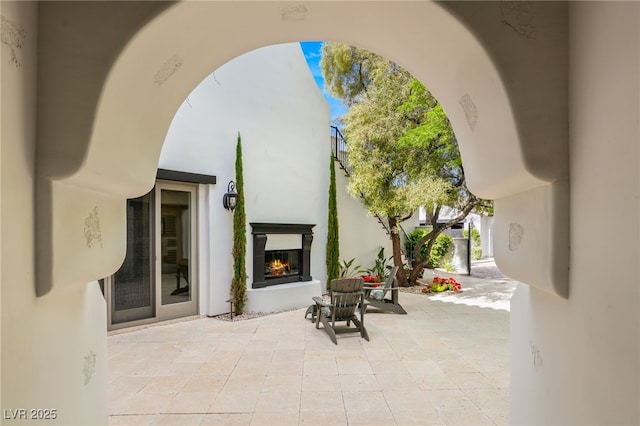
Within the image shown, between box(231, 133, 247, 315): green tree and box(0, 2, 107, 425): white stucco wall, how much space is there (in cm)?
468

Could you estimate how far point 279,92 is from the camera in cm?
674

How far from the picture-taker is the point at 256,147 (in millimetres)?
6367

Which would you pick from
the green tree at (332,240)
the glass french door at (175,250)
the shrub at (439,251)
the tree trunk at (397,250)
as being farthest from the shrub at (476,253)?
the glass french door at (175,250)

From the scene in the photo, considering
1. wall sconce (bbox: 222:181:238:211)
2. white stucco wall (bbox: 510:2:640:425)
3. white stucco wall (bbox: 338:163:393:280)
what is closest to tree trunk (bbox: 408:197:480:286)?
white stucco wall (bbox: 338:163:393:280)

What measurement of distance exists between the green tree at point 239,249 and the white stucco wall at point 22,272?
468 cm

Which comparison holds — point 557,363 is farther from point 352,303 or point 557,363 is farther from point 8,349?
point 352,303

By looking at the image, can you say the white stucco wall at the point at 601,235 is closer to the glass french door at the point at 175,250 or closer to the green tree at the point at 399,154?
the glass french door at the point at 175,250

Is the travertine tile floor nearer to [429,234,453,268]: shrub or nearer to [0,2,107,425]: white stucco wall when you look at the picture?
[0,2,107,425]: white stucco wall

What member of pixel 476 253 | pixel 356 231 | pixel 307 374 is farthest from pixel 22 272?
pixel 476 253

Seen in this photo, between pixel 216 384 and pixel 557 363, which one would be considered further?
pixel 216 384

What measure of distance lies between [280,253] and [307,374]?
3630 millimetres

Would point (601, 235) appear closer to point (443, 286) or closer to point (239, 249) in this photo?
point (239, 249)

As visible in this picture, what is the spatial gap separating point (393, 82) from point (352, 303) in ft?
17.4

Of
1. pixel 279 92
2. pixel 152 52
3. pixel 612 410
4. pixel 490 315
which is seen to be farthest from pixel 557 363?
pixel 279 92
